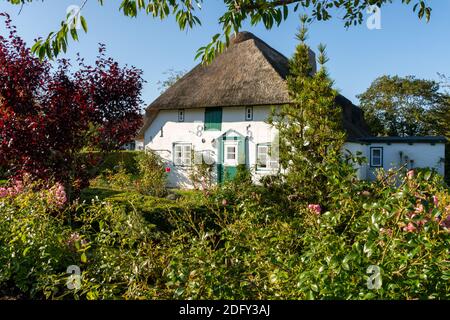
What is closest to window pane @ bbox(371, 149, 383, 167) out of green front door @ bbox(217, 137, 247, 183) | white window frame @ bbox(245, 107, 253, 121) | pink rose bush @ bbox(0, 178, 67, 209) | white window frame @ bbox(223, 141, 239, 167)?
white window frame @ bbox(245, 107, 253, 121)

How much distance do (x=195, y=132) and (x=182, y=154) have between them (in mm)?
1180

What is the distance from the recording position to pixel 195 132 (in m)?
17.7

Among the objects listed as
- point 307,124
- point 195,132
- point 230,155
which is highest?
point 195,132

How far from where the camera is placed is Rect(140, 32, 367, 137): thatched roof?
51.9 feet

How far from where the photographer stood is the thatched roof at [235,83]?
623 inches

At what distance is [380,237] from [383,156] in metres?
18.8

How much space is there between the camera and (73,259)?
12.2ft

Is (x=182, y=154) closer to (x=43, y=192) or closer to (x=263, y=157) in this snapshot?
(x=263, y=157)

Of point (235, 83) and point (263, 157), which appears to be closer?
point (263, 157)

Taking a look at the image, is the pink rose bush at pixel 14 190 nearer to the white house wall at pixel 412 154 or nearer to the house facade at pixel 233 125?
the house facade at pixel 233 125

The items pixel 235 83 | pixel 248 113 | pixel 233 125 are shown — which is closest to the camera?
pixel 248 113

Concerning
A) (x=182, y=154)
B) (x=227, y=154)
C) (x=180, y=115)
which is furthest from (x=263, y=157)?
(x=180, y=115)
